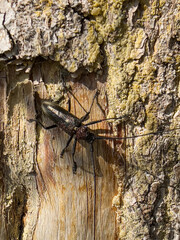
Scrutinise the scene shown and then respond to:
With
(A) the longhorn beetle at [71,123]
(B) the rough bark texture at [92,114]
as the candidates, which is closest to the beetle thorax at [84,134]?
(A) the longhorn beetle at [71,123]

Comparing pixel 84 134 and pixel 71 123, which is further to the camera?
pixel 71 123

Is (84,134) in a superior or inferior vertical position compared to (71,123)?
inferior

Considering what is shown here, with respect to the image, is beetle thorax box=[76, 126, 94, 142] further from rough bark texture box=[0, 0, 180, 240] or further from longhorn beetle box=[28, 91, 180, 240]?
rough bark texture box=[0, 0, 180, 240]

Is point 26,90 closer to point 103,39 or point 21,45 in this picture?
point 21,45

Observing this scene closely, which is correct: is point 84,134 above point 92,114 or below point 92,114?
below

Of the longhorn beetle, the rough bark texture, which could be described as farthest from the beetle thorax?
the rough bark texture

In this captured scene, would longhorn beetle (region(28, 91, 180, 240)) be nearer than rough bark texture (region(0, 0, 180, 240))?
No

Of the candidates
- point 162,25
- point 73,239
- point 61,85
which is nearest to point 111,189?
point 73,239

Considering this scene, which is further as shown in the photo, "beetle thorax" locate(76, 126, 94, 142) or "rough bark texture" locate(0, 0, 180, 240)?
"beetle thorax" locate(76, 126, 94, 142)
